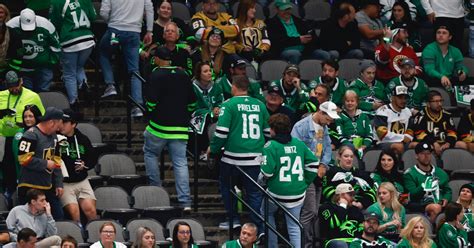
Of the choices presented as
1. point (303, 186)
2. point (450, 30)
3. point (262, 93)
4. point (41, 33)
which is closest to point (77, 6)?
point (41, 33)

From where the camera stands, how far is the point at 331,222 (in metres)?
20.8

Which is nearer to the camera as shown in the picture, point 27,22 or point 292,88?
point 27,22

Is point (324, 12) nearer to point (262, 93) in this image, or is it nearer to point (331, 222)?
point (262, 93)

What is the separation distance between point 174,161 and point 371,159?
2.99m

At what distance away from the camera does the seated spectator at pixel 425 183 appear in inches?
890

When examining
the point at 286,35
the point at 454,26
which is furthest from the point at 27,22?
the point at 454,26

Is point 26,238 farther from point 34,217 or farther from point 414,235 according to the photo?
point 414,235

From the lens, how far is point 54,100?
2222 cm

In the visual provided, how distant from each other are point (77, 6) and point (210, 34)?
1.82 meters

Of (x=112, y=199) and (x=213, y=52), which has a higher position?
(x=213, y=52)

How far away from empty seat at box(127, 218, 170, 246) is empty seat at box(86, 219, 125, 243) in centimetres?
22

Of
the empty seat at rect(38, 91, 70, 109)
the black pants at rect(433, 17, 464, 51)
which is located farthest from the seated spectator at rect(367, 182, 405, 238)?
the black pants at rect(433, 17, 464, 51)

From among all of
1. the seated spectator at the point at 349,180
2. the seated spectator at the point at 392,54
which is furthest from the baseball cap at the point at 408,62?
the seated spectator at the point at 349,180

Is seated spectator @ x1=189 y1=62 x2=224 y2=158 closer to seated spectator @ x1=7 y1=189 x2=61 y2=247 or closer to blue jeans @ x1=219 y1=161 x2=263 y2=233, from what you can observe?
blue jeans @ x1=219 y1=161 x2=263 y2=233
